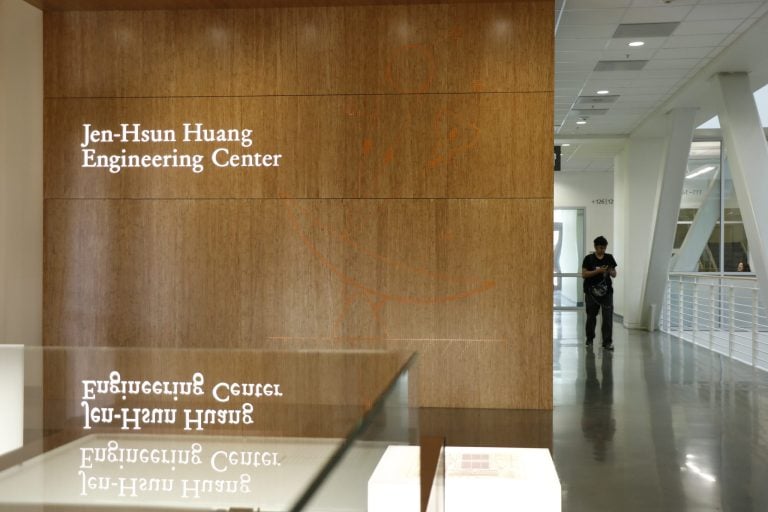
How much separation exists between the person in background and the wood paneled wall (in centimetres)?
456

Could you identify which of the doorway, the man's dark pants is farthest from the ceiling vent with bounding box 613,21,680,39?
the doorway

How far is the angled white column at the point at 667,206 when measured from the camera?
484 inches

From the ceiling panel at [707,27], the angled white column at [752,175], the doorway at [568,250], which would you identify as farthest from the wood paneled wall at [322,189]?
the doorway at [568,250]

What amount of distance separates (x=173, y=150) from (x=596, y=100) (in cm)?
701

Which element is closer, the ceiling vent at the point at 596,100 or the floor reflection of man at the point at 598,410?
the floor reflection of man at the point at 598,410

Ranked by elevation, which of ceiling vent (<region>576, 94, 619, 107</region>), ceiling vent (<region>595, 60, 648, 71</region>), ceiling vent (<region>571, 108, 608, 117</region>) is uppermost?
ceiling vent (<region>595, 60, 648, 71</region>)

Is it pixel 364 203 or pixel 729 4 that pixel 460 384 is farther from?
pixel 729 4

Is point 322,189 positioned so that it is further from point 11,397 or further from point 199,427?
point 11,397

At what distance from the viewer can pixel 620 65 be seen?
9953mm

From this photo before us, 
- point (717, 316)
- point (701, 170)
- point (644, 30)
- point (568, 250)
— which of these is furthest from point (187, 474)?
point (568, 250)

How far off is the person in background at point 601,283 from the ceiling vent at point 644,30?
3308 mm

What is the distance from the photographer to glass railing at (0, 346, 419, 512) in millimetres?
1506

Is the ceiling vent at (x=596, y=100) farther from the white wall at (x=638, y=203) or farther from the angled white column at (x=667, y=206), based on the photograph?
the white wall at (x=638, y=203)

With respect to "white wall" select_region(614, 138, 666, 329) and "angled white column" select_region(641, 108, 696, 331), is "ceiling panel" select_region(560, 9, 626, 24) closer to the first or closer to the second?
"angled white column" select_region(641, 108, 696, 331)
